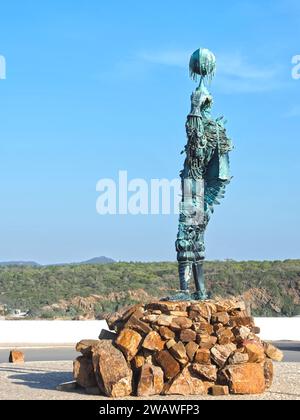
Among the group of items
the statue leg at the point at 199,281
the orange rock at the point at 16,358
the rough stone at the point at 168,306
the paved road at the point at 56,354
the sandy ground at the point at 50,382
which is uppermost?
the statue leg at the point at 199,281

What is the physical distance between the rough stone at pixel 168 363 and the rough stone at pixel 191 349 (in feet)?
0.69

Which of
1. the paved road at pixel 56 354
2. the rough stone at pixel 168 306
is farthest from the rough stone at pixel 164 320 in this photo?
the paved road at pixel 56 354

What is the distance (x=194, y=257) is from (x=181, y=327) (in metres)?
2.33

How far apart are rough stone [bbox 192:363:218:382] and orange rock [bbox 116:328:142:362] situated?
0.87 m

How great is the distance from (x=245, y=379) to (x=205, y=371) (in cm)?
58

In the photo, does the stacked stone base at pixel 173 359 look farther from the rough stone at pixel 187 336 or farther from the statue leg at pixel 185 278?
the statue leg at pixel 185 278

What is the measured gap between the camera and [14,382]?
13.7 m

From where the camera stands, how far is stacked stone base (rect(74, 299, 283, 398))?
11906 mm

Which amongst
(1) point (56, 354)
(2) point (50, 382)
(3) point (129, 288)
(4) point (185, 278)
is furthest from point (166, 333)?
(3) point (129, 288)

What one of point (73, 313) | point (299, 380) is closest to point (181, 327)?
point (299, 380)

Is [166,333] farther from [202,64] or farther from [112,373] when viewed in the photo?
[202,64]

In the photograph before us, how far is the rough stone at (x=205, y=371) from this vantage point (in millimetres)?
12070

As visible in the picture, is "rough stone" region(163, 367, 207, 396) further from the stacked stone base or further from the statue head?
the statue head

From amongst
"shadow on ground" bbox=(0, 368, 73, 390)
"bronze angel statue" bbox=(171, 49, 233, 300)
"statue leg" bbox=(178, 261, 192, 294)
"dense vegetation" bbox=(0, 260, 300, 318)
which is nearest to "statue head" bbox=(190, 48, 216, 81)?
"bronze angel statue" bbox=(171, 49, 233, 300)
